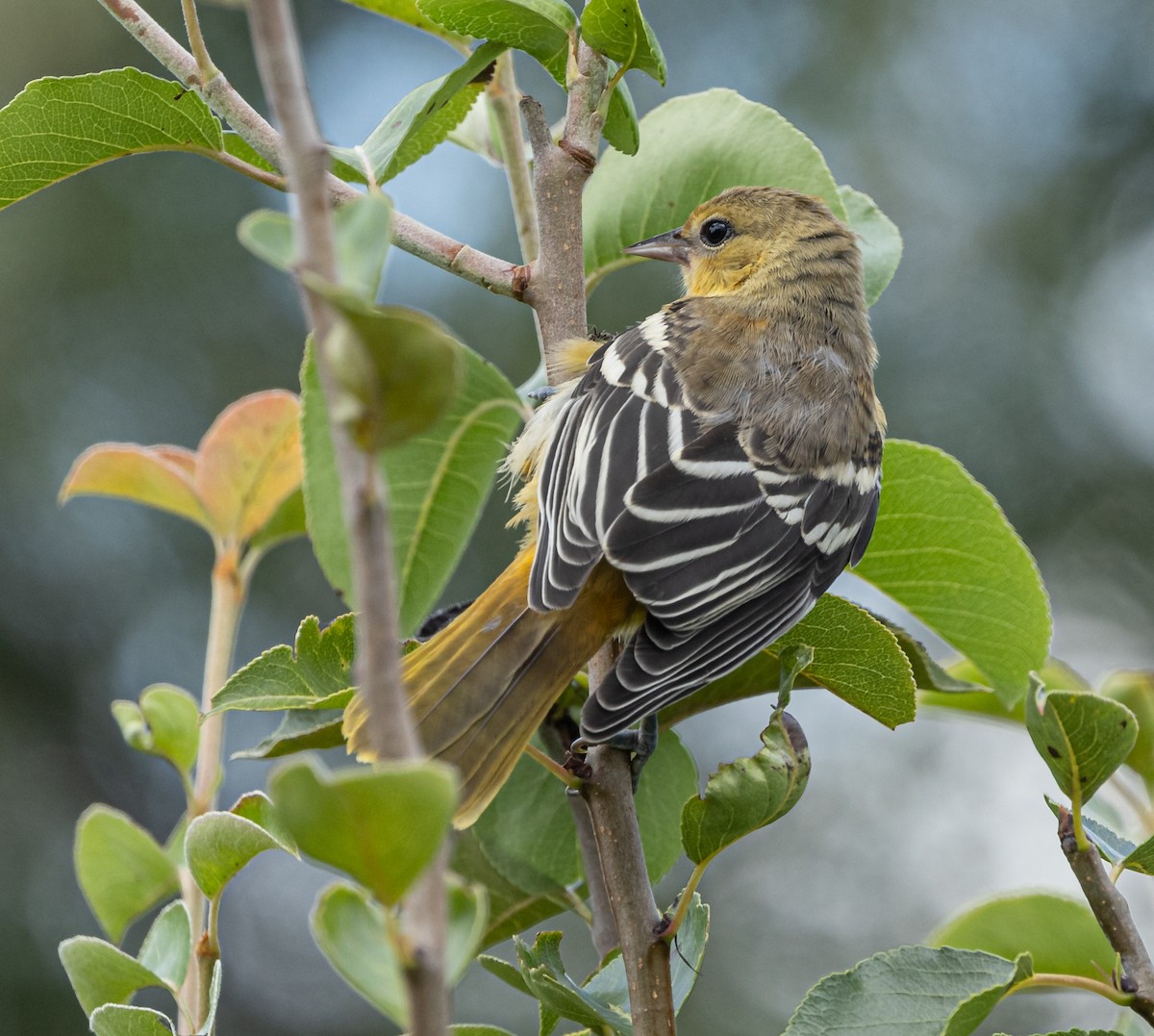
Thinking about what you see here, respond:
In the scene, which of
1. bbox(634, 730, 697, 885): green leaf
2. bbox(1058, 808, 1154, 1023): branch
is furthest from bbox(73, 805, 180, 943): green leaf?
bbox(1058, 808, 1154, 1023): branch

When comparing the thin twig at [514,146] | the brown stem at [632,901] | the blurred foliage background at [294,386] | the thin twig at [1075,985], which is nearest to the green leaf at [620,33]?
the thin twig at [514,146]

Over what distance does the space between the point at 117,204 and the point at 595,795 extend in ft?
24.6

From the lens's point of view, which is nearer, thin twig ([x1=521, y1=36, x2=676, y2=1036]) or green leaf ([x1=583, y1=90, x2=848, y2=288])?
thin twig ([x1=521, y1=36, x2=676, y2=1036])

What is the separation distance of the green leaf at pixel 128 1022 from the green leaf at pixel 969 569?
132 cm

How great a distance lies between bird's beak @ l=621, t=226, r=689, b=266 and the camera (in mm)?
2881

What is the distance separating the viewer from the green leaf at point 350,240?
0.70m

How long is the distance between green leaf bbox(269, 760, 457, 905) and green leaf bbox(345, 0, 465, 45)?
66.7 inches

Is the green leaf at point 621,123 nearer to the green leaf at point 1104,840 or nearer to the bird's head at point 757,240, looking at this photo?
the green leaf at point 1104,840

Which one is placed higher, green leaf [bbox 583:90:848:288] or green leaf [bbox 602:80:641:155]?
green leaf [bbox 583:90:848:288]

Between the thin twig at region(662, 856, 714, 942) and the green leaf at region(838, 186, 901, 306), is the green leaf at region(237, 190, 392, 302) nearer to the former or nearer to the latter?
the thin twig at region(662, 856, 714, 942)

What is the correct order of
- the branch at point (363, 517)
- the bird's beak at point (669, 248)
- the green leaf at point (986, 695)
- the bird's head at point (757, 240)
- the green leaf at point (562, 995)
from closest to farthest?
1. the branch at point (363, 517)
2. the green leaf at point (562, 995)
3. the green leaf at point (986, 695)
4. the bird's beak at point (669, 248)
5. the bird's head at point (757, 240)

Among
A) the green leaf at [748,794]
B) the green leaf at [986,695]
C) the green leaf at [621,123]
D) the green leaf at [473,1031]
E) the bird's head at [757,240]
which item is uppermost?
the bird's head at [757,240]

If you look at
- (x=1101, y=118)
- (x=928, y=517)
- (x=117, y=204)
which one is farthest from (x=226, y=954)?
(x=1101, y=118)

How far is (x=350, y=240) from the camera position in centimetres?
71
